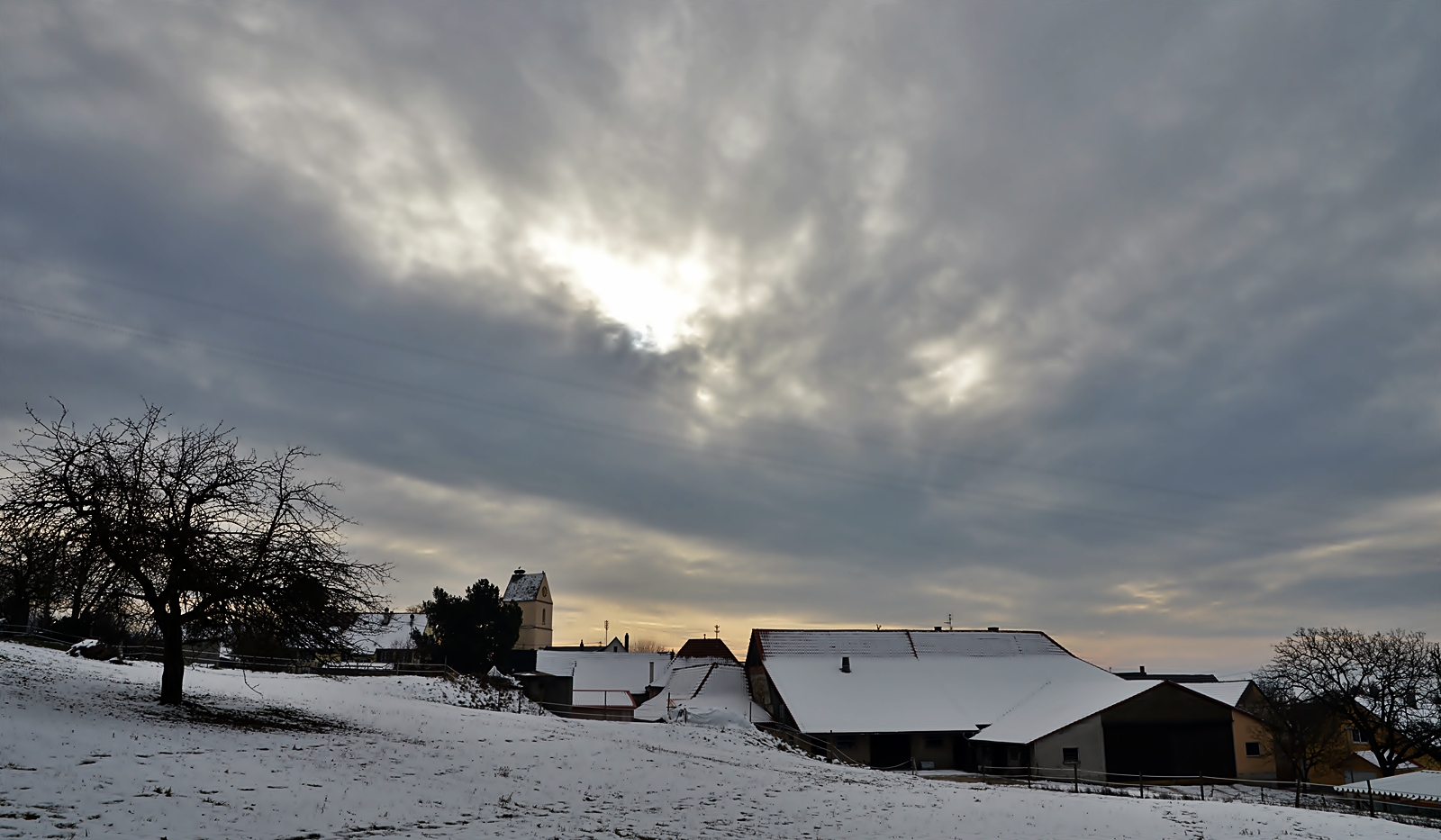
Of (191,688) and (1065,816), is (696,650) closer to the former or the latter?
(191,688)

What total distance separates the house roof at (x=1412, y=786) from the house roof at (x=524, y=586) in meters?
119

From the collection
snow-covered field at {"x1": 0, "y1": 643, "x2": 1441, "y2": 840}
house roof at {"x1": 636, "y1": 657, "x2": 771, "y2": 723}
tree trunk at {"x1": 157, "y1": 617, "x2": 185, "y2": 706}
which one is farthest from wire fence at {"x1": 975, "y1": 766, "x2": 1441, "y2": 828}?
tree trunk at {"x1": 157, "y1": 617, "x2": 185, "y2": 706}

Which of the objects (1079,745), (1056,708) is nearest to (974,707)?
(1056,708)

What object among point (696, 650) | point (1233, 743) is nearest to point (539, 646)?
point (696, 650)

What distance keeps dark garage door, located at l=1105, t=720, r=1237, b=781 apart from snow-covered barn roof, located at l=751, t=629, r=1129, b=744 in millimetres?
2218

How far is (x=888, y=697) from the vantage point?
200 feet

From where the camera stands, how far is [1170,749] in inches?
2031

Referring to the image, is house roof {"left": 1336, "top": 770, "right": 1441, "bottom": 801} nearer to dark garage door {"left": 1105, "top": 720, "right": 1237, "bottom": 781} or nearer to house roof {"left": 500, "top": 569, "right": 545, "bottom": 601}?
dark garage door {"left": 1105, "top": 720, "right": 1237, "bottom": 781}

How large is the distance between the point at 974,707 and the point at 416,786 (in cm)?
4965

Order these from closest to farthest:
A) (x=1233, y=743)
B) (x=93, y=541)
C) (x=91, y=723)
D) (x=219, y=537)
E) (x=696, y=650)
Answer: (x=91, y=723)
(x=93, y=541)
(x=219, y=537)
(x=1233, y=743)
(x=696, y=650)

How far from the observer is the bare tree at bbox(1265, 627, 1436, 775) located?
2191 inches

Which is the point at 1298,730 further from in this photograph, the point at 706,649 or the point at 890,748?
the point at 706,649

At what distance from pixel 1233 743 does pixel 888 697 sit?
22.0 m

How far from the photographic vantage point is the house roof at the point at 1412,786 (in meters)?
37.5
